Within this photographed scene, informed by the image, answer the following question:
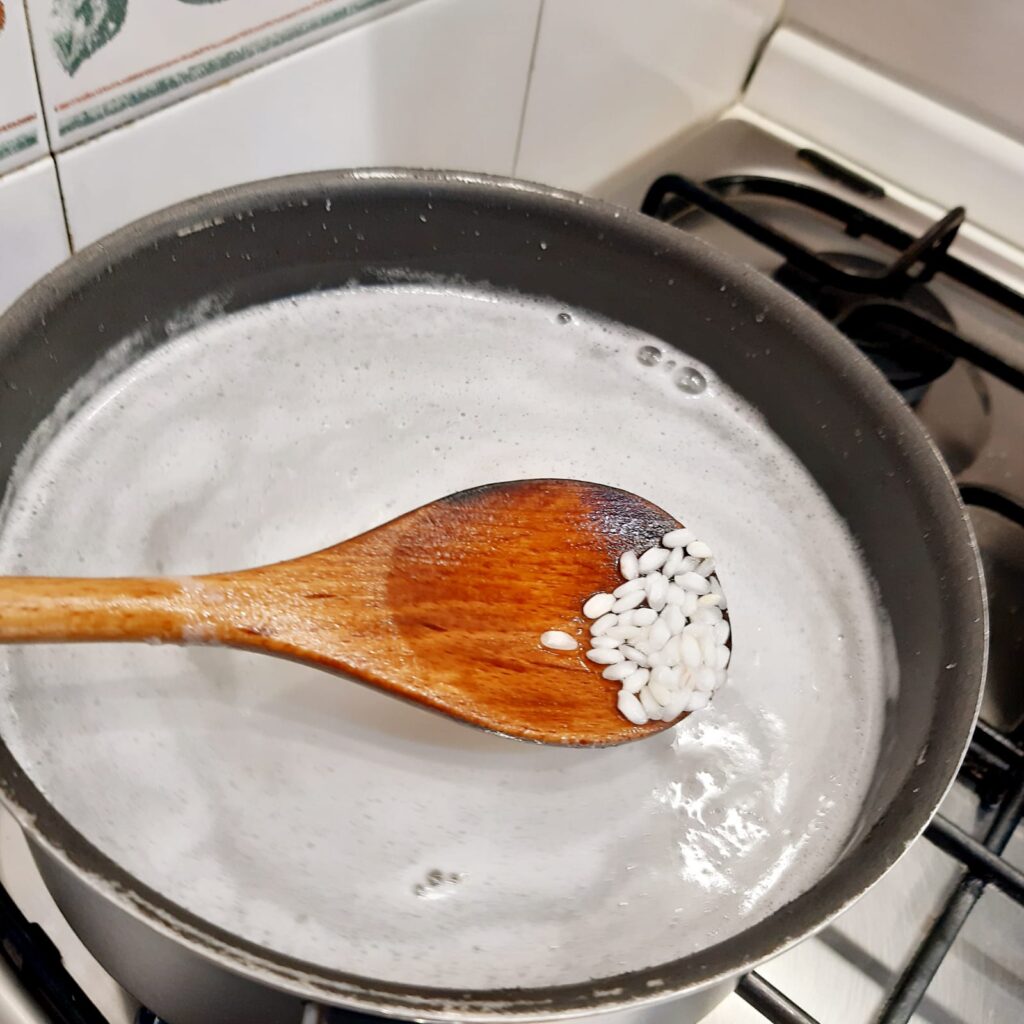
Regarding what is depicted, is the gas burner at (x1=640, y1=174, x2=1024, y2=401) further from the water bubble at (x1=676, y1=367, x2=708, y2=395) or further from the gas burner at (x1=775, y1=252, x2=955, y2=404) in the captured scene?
the water bubble at (x1=676, y1=367, x2=708, y2=395)

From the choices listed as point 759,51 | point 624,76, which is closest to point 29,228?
point 624,76

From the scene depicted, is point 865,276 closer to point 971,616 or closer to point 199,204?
point 971,616

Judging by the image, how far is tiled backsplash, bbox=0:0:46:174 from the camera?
436 mm

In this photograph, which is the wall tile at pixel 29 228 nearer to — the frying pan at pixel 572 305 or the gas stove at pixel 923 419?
the frying pan at pixel 572 305

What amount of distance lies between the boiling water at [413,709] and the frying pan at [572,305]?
2 centimetres

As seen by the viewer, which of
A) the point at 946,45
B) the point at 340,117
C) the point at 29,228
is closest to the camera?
the point at 29,228

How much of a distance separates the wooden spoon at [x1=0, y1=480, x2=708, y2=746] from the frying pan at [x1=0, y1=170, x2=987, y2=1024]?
0.31ft

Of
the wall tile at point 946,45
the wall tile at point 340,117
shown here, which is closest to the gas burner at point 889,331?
the wall tile at point 946,45

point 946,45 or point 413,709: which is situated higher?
point 946,45

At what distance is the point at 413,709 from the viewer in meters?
0.53

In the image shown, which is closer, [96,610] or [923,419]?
[96,610]

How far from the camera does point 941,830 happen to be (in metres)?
0.56

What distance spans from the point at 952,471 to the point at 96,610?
62cm

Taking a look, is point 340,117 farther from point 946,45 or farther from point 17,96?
point 946,45
